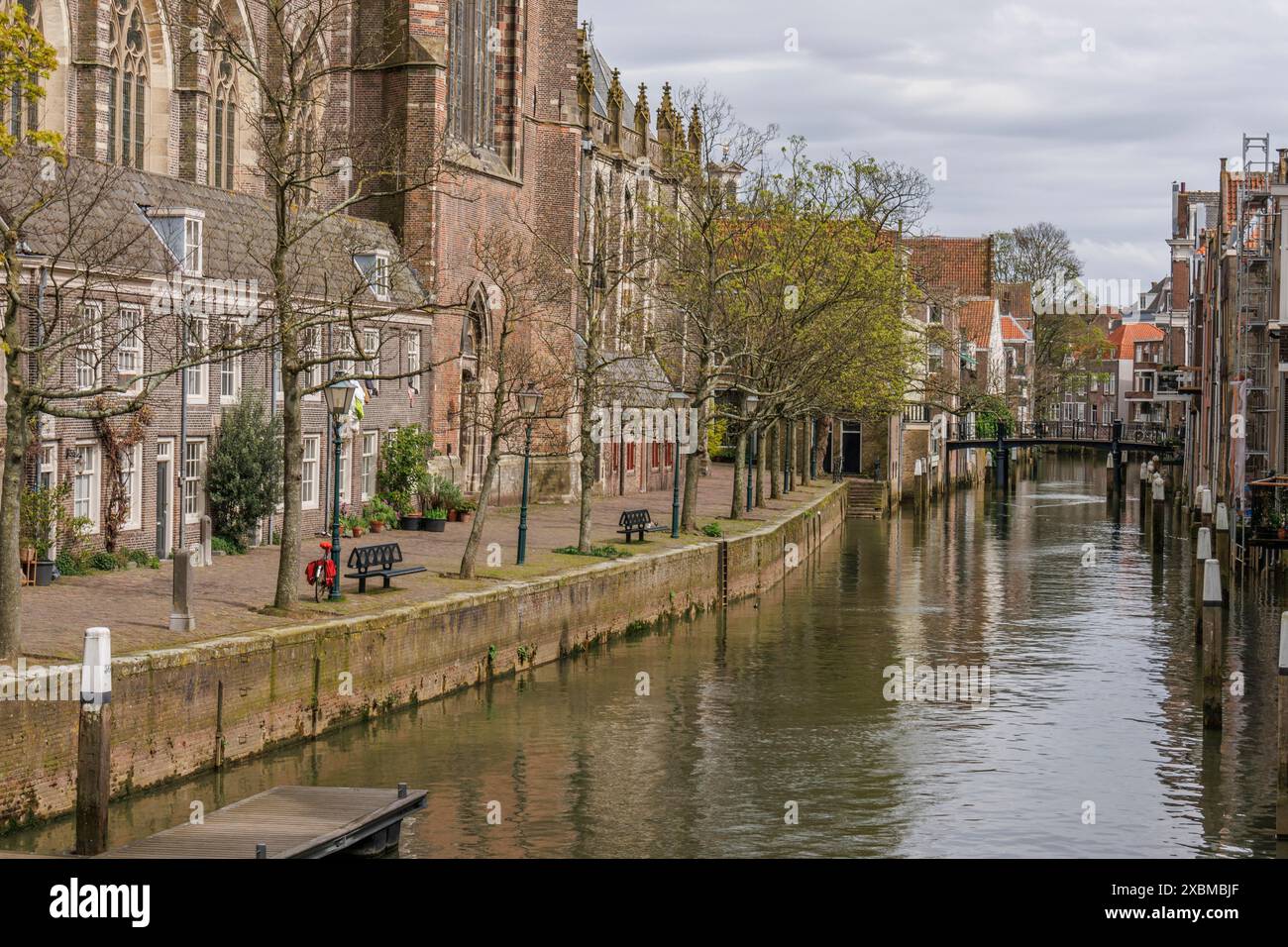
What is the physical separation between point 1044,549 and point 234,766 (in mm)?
40960

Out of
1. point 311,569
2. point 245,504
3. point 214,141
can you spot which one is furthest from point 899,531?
point 311,569

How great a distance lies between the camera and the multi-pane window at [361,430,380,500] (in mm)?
39688

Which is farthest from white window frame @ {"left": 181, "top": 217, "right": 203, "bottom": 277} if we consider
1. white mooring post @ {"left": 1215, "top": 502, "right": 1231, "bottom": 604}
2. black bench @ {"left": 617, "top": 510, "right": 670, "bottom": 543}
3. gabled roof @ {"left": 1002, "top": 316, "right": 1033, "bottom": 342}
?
gabled roof @ {"left": 1002, "top": 316, "right": 1033, "bottom": 342}

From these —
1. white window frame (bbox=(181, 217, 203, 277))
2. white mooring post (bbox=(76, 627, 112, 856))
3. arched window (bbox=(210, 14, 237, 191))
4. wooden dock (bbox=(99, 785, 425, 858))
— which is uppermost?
arched window (bbox=(210, 14, 237, 191))

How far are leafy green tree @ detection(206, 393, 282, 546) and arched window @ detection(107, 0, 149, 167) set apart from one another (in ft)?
25.5

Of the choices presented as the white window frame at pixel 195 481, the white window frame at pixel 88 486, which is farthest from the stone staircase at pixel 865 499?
the white window frame at pixel 88 486

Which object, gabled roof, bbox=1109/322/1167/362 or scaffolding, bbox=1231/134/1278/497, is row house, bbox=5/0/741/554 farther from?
gabled roof, bbox=1109/322/1167/362

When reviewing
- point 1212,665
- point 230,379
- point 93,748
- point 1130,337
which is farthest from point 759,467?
point 1130,337

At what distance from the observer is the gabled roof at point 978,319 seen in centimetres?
11300

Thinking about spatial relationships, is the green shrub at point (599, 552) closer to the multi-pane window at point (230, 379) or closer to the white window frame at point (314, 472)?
the white window frame at point (314, 472)

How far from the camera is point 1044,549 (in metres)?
Result: 58.2

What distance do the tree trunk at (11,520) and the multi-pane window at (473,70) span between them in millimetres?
27572

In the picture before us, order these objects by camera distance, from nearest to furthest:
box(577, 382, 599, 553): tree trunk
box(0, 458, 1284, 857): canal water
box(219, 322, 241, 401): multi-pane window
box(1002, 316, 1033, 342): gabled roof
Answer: box(0, 458, 1284, 857): canal water
box(219, 322, 241, 401): multi-pane window
box(577, 382, 599, 553): tree trunk
box(1002, 316, 1033, 342): gabled roof
